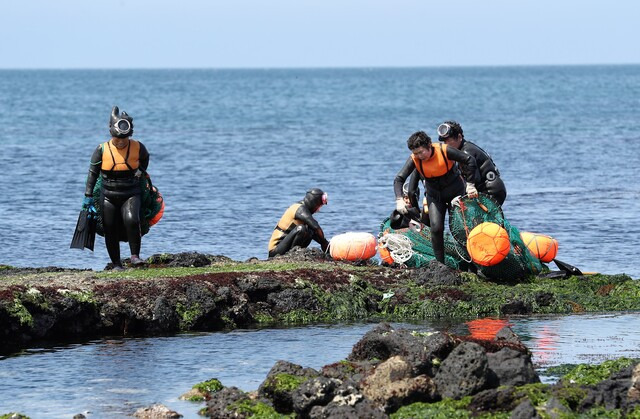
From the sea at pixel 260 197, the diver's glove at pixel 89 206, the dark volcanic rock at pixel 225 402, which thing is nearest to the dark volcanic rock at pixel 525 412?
the dark volcanic rock at pixel 225 402

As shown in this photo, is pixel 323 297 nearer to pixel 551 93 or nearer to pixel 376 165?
pixel 376 165

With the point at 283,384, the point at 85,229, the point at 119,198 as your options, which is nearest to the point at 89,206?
the point at 85,229

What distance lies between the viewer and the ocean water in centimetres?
2417

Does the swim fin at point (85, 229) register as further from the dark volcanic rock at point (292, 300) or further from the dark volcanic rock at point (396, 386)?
the dark volcanic rock at point (396, 386)

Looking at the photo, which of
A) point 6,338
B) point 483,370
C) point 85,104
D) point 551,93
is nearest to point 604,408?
point 483,370

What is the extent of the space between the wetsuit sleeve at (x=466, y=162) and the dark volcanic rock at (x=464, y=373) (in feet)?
18.5

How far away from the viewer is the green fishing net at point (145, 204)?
16875 mm

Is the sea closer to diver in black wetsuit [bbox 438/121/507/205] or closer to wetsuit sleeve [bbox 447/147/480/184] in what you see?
wetsuit sleeve [bbox 447/147/480/184]

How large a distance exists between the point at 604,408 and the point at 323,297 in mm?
5604

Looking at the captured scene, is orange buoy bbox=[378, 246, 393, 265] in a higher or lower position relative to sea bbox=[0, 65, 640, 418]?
higher

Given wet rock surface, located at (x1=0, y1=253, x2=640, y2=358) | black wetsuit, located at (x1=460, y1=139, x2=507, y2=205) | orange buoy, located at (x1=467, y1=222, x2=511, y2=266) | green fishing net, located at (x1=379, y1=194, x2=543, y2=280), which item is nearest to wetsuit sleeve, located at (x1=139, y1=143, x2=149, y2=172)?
wet rock surface, located at (x1=0, y1=253, x2=640, y2=358)

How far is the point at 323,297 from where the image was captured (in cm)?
1527

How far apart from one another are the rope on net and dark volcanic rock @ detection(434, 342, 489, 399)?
6.63 m

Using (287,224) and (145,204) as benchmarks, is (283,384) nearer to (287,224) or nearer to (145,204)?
(145,204)
